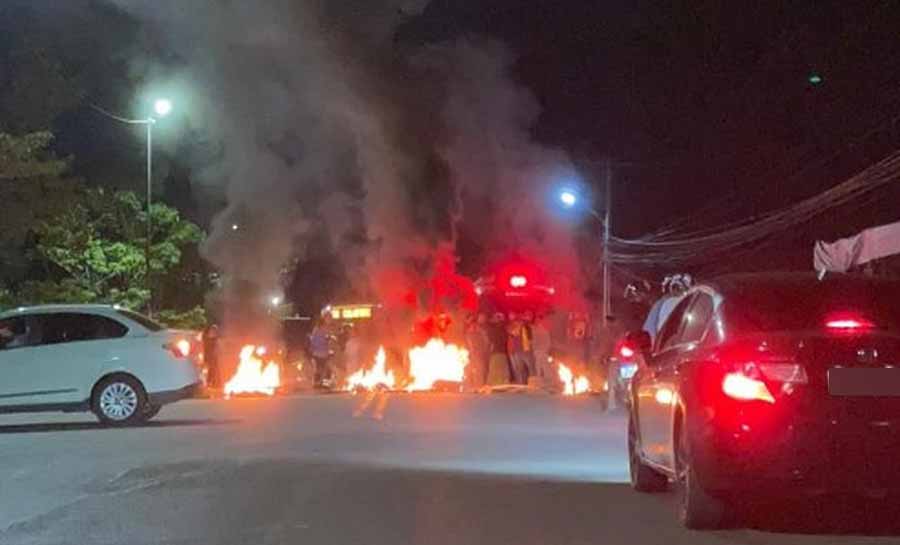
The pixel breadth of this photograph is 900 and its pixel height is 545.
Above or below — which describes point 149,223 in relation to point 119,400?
above

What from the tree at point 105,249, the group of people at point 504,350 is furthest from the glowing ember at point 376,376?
the tree at point 105,249

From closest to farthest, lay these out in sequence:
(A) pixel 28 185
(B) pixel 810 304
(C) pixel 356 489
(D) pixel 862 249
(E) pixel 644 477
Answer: (B) pixel 810 304 → (E) pixel 644 477 → (C) pixel 356 489 → (D) pixel 862 249 → (A) pixel 28 185

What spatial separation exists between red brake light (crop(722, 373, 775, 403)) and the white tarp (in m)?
11.5

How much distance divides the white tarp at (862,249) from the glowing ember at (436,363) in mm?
9861

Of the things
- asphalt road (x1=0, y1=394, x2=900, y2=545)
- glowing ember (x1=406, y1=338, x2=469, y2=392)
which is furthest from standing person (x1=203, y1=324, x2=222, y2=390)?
asphalt road (x1=0, y1=394, x2=900, y2=545)

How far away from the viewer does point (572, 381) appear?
3042 centimetres

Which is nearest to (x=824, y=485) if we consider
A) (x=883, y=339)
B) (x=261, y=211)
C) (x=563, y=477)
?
(x=883, y=339)

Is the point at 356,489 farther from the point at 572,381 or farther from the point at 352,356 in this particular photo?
the point at 352,356

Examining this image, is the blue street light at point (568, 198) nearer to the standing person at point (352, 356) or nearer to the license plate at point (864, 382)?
the standing person at point (352, 356)

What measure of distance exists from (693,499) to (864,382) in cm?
133

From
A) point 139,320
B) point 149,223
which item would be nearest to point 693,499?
point 139,320

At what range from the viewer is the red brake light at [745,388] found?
880 centimetres

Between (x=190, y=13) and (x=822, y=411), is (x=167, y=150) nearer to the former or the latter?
(x=190, y=13)

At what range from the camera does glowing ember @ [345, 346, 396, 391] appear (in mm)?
31300
